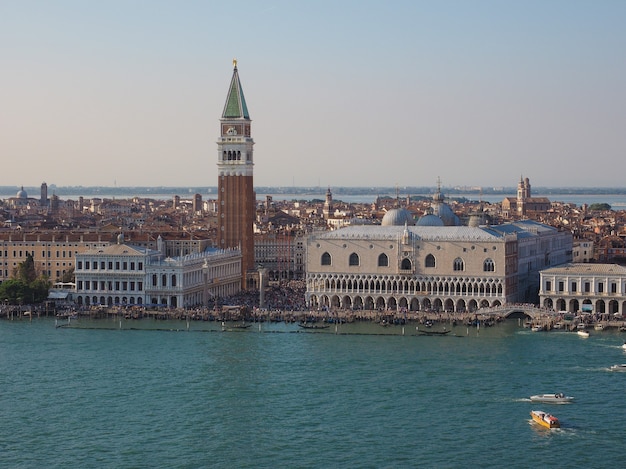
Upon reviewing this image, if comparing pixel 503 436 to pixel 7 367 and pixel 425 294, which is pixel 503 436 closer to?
pixel 7 367

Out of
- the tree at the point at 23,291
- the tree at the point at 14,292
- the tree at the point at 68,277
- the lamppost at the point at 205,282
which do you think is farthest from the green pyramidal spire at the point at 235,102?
the tree at the point at 14,292

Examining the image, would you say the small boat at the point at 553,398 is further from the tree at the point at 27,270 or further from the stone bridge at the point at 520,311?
the tree at the point at 27,270

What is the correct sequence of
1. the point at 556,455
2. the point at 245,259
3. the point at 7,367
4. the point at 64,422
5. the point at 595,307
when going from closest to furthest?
the point at 556,455
the point at 64,422
the point at 7,367
the point at 595,307
the point at 245,259

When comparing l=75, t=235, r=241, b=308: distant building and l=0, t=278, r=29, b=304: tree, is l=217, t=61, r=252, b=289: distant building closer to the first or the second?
l=75, t=235, r=241, b=308: distant building

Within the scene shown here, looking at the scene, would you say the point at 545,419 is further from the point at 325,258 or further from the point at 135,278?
the point at 135,278

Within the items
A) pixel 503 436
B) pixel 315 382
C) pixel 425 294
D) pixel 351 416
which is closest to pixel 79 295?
pixel 425 294
